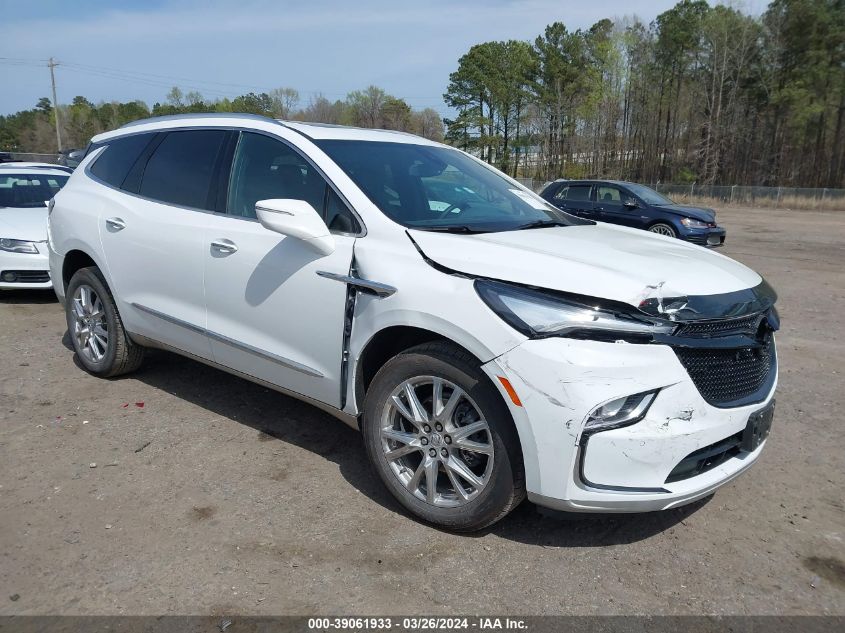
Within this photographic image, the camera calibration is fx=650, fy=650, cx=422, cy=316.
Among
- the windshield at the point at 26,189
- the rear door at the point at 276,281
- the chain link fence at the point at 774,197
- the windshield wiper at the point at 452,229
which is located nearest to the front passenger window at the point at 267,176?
the rear door at the point at 276,281

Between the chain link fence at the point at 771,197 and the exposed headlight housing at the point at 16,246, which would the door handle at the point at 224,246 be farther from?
the chain link fence at the point at 771,197

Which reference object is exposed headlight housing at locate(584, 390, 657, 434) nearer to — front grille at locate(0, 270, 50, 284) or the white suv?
the white suv

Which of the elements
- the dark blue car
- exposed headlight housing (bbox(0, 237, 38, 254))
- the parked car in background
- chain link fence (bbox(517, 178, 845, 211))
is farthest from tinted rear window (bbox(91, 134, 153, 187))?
chain link fence (bbox(517, 178, 845, 211))

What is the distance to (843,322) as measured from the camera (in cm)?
747

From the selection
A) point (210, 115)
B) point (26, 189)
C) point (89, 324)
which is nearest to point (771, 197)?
point (26, 189)

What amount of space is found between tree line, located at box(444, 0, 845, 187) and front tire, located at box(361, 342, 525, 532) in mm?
57898

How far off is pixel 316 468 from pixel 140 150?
2666 mm

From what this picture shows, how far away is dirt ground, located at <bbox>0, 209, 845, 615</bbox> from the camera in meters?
2.59

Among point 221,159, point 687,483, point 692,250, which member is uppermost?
point 221,159

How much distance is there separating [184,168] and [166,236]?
48 cm

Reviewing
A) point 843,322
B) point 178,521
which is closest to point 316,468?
point 178,521

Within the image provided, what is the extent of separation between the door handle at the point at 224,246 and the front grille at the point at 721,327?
240 cm

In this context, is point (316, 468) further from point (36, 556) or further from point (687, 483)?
point (687, 483)

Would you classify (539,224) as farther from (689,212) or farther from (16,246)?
(689,212)
